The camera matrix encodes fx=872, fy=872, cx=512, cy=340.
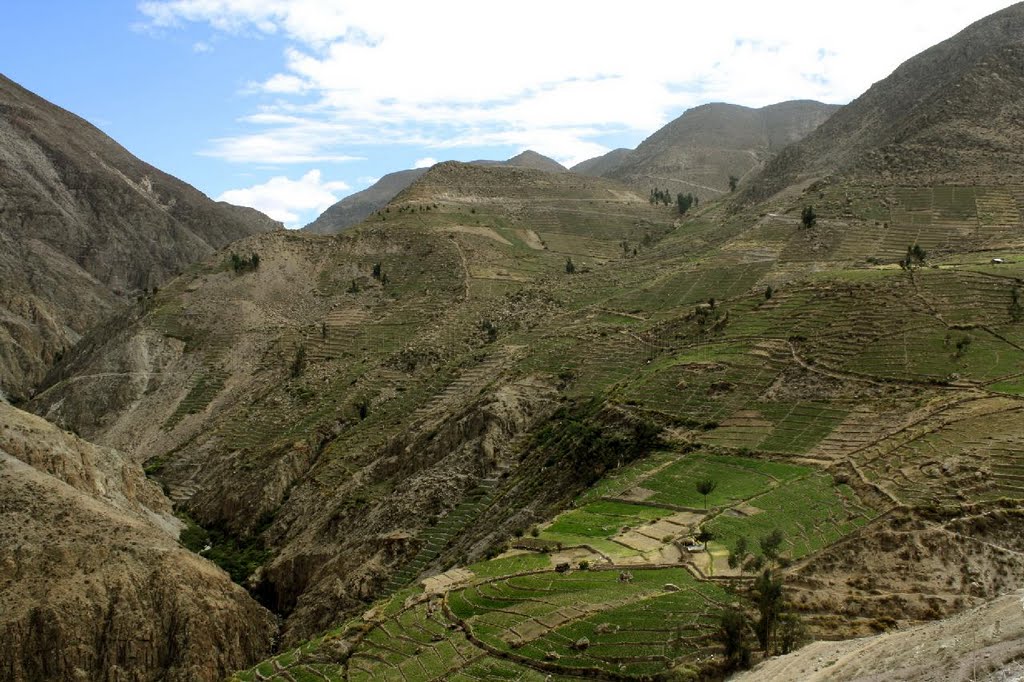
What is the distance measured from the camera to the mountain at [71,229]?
11094cm

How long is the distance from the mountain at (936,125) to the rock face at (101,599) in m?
69.9

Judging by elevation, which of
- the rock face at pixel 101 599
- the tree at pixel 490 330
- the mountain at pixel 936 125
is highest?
the mountain at pixel 936 125

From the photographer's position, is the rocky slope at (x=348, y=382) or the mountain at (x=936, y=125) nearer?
the rocky slope at (x=348, y=382)

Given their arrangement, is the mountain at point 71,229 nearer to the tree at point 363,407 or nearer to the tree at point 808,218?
the tree at point 363,407

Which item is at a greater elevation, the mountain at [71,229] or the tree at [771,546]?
the mountain at [71,229]

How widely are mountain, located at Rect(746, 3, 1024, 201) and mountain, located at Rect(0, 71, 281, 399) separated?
296ft

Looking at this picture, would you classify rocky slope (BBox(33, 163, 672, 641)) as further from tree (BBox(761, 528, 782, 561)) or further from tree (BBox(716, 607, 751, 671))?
tree (BBox(716, 607, 751, 671))

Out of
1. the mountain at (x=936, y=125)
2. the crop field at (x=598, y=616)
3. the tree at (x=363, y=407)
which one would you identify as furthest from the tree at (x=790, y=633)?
the mountain at (x=936, y=125)

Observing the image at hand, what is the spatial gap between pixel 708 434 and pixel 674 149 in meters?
164

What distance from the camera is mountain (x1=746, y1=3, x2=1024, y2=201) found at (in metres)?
82.1

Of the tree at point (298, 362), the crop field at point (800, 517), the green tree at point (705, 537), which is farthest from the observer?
the tree at point (298, 362)

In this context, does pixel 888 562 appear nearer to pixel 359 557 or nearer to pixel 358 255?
pixel 359 557

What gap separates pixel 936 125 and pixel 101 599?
87120 mm

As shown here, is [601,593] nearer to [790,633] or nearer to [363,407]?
[790,633]
